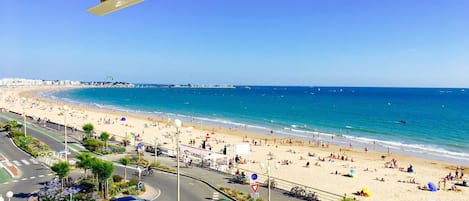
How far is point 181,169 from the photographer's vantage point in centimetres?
2411

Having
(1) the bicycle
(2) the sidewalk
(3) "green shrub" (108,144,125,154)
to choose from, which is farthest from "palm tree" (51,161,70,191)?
(3) "green shrub" (108,144,125,154)

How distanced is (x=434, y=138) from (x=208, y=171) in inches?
1464

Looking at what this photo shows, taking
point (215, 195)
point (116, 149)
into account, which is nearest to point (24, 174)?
point (116, 149)

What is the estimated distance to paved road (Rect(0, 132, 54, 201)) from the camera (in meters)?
18.2

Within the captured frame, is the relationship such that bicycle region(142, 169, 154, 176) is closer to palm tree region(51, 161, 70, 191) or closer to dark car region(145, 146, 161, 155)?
palm tree region(51, 161, 70, 191)

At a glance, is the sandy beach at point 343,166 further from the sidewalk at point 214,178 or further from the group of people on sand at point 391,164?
the sidewalk at point 214,178

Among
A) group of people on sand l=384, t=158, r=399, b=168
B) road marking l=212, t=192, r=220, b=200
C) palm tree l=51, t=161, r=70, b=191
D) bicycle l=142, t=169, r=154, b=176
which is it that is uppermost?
palm tree l=51, t=161, r=70, b=191

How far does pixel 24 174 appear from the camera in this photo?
2139 cm

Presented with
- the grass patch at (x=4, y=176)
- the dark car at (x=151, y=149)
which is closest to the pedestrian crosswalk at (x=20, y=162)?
the grass patch at (x=4, y=176)

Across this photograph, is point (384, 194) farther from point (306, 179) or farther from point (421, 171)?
point (421, 171)

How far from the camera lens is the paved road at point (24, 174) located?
18.2 meters

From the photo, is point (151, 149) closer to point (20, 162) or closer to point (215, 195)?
point (20, 162)

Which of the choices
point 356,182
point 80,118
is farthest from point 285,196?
point 80,118

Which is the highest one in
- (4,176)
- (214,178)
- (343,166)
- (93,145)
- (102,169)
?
(102,169)
